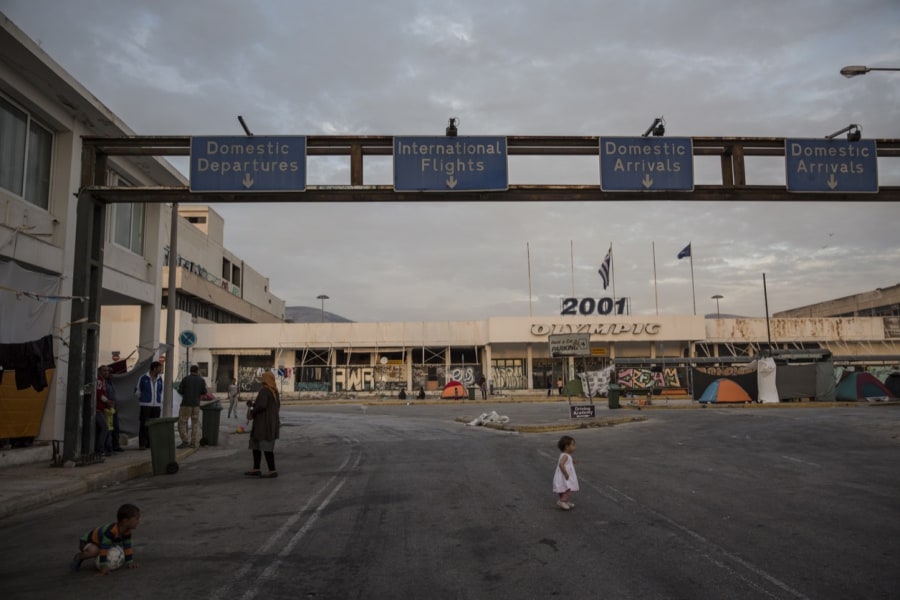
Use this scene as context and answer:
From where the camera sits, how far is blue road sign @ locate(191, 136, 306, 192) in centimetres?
1408

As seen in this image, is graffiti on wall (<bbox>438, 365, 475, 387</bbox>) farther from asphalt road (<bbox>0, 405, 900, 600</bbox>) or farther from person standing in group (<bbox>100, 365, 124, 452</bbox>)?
asphalt road (<bbox>0, 405, 900, 600</bbox>)

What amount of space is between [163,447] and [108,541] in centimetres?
720

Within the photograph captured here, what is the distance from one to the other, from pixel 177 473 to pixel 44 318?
159 inches

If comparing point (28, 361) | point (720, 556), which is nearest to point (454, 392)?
point (28, 361)

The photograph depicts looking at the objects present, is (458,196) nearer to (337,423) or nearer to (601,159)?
(601,159)

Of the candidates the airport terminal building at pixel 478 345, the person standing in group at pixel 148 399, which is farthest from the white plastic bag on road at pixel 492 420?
the airport terminal building at pixel 478 345

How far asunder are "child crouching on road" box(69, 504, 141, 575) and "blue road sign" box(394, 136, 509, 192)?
938cm

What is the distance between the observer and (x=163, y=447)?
42.6ft

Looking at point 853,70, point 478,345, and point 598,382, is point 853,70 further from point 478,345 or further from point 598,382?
point 478,345

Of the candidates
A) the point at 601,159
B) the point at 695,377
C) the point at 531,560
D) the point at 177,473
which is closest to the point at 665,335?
the point at 695,377

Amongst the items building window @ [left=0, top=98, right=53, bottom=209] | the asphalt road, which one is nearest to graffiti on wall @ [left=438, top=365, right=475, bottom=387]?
the asphalt road

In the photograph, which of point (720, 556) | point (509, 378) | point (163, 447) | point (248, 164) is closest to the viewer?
point (720, 556)

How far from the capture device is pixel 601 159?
1468 cm

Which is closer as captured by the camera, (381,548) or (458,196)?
(381,548)
